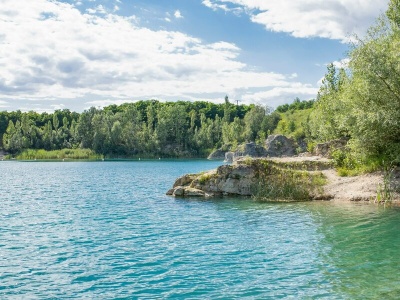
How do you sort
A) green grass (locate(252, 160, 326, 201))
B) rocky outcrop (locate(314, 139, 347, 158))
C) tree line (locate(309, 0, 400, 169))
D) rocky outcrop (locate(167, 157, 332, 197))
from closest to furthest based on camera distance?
tree line (locate(309, 0, 400, 169)) → green grass (locate(252, 160, 326, 201)) → rocky outcrop (locate(167, 157, 332, 197)) → rocky outcrop (locate(314, 139, 347, 158))

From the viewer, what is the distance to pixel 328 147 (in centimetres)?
4975

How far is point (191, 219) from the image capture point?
3123 cm

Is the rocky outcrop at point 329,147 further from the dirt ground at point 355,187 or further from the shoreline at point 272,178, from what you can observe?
the dirt ground at point 355,187

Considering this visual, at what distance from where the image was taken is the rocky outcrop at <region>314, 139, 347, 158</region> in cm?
4769

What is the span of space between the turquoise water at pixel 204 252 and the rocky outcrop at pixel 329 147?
1273 cm

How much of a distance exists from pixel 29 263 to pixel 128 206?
20441 millimetres

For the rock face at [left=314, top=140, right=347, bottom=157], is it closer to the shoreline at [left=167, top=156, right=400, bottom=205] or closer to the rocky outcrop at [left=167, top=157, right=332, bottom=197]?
the shoreline at [left=167, top=156, right=400, bottom=205]

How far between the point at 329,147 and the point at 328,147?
0.31 metres

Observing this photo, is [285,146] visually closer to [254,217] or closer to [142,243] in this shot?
[254,217]

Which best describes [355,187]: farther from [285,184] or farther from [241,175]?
[241,175]

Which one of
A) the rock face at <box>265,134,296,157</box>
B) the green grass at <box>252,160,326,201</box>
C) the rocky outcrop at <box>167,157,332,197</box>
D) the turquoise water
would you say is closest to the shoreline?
the rocky outcrop at <box>167,157,332,197</box>

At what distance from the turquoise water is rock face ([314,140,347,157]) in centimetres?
1279

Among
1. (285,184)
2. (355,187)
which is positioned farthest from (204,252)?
(355,187)

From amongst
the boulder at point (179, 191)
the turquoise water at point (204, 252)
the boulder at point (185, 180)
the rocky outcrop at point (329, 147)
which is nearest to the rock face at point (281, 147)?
the rocky outcrop at point (329, 147)
